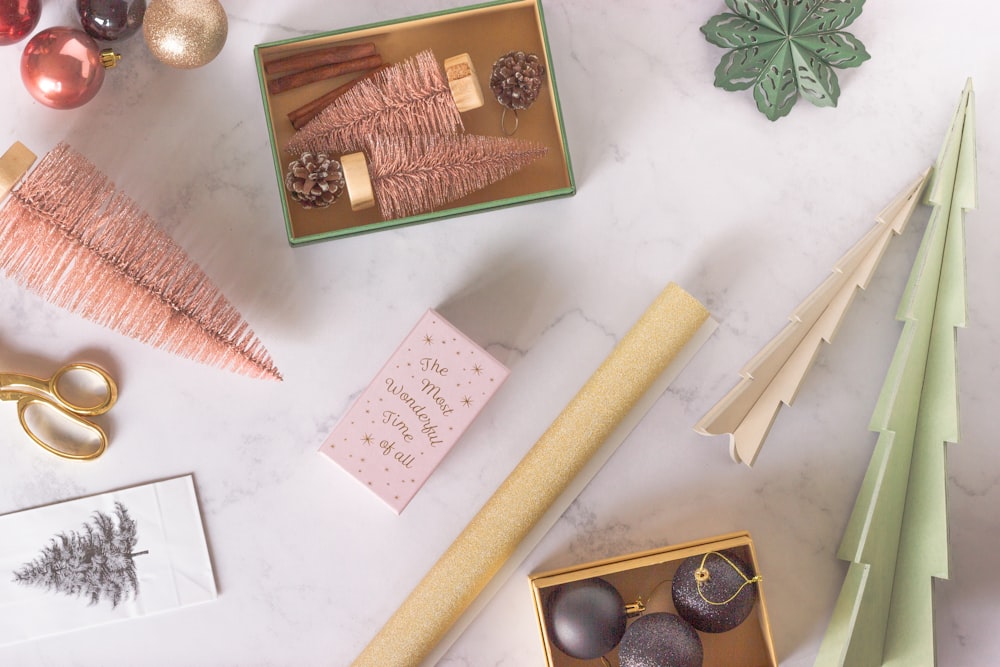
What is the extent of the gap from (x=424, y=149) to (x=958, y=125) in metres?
0.54

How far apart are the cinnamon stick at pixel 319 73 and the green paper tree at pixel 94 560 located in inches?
17.8

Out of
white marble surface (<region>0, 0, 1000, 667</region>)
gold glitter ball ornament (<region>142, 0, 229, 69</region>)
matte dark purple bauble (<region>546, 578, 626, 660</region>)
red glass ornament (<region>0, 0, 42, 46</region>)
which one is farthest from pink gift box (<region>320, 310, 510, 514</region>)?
red glass ornament (<region>0, 0, 42, 46</region>)

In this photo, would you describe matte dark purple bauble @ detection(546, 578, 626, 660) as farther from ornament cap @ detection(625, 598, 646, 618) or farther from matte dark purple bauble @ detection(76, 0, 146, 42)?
Result: matte dark purple bauble @ detection(76, 0, 146, 42)

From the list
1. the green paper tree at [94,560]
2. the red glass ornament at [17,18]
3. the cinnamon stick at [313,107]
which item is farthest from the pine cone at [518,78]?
the green paper tree at [94,560]

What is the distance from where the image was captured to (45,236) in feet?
2.34

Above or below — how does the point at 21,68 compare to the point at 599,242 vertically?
above

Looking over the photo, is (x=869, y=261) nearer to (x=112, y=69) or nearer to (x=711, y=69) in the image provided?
(x=711, y=69)

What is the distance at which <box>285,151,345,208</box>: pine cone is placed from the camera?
0.75 m

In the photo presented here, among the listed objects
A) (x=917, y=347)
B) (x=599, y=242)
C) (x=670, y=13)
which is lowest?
(x=917, y=347)

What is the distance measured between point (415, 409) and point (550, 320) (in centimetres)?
18

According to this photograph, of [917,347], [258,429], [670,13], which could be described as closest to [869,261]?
[917,347]

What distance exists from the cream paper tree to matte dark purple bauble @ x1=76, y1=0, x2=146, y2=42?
667 mm

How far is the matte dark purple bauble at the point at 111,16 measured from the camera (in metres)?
0.76

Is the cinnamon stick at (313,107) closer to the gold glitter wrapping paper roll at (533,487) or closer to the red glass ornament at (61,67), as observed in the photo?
the red glass ornament at (61,67)
